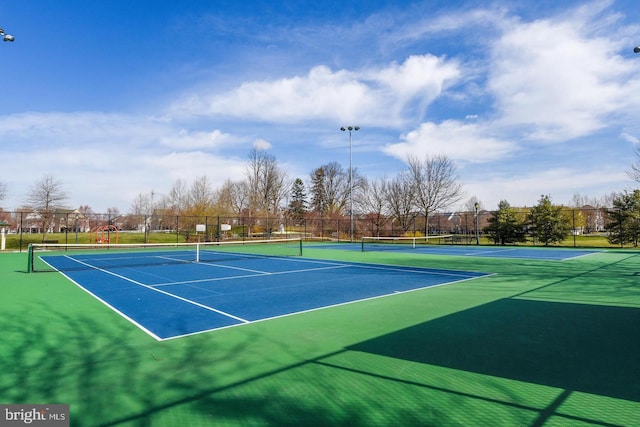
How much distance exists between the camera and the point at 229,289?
911 cm

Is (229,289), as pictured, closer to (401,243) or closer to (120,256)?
(120,256)

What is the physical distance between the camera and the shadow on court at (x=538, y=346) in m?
3.78

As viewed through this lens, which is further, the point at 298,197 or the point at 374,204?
the point at 298,197

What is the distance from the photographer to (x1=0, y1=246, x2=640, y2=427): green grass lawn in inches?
121

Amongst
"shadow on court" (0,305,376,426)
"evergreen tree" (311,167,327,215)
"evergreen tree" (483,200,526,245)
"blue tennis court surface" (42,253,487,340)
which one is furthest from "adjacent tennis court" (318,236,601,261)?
"evergreen tree" (311,167,327,215)

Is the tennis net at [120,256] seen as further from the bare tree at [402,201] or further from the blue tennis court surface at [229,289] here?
the bare tree at [402,201]

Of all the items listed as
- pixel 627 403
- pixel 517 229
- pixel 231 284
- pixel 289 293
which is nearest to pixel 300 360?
pixel 627 403

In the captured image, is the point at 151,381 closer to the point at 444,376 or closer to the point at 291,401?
the point at 291,401

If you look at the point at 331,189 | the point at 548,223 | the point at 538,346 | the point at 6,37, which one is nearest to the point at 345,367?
the point at 538,346

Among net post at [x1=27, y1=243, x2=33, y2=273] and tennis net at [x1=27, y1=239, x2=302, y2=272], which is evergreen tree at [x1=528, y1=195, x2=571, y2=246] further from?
net post at [x1=27, y1=243, x2=33, y2=273]

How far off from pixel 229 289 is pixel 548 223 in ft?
92.7

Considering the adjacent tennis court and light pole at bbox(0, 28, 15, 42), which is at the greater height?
light pole at bbox(0, 28, 15, 42)
